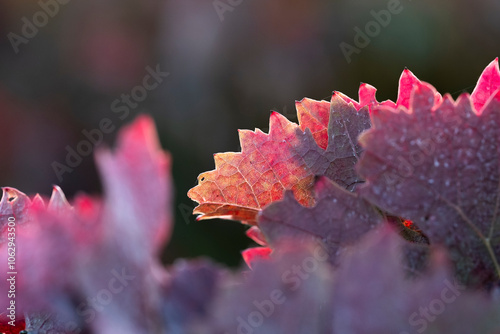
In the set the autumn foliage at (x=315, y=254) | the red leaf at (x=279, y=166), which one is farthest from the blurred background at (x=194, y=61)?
the autumn foliage at (x=315, y=254)

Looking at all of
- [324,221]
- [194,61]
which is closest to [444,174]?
[324,221]

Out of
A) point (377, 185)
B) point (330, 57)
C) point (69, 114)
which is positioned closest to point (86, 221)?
point (377, 185)

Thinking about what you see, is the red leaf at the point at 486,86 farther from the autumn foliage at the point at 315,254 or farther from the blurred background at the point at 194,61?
the blurred background at the point at 194,61

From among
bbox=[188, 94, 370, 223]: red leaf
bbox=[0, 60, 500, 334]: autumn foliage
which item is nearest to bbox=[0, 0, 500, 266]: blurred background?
bbox=[188, 94, 370, 223]: red leaf

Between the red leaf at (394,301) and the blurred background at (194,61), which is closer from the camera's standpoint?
the red leaf at (394,301)

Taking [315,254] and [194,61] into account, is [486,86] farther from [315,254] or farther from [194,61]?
[194,61]

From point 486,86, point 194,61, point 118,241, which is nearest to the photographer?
point 118,241

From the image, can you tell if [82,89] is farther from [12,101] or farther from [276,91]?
[276,91]
